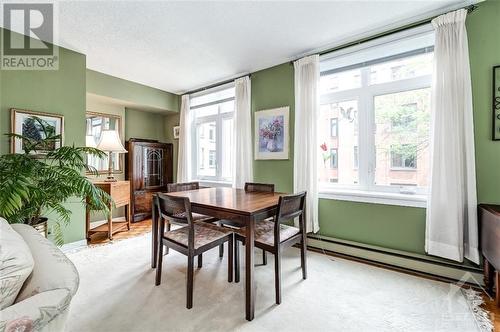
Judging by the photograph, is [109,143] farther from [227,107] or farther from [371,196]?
[371,196]

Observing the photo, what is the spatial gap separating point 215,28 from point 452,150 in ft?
8.23

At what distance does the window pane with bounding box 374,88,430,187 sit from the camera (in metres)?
2.31

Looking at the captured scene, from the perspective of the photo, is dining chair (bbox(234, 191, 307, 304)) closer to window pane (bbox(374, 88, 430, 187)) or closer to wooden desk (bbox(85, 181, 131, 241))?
window pane (bbox(374, 88, 430, 187))

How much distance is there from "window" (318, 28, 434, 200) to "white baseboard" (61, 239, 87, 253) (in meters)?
3.13

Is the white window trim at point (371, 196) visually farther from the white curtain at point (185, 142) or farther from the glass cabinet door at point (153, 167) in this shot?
the glass cabinet door at point (153, 167)

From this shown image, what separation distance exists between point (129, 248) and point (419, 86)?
3.74 meters

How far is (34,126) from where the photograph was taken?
2.59m

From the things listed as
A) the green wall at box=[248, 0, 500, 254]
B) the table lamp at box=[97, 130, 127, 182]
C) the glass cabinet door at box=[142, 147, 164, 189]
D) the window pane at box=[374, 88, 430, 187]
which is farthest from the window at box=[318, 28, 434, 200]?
the glass cabinet door at box=[142, 147, 164, 189]

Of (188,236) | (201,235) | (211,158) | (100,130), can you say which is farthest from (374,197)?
(100,130)

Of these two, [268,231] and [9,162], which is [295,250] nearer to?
[268,231]

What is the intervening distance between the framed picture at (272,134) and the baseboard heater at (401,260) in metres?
1.23

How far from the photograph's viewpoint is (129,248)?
290cm

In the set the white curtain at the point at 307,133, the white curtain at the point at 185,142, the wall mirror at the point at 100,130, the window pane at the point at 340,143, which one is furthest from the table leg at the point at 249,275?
the wall mirror at the point at 100,130

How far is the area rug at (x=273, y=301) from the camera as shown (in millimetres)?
1548
